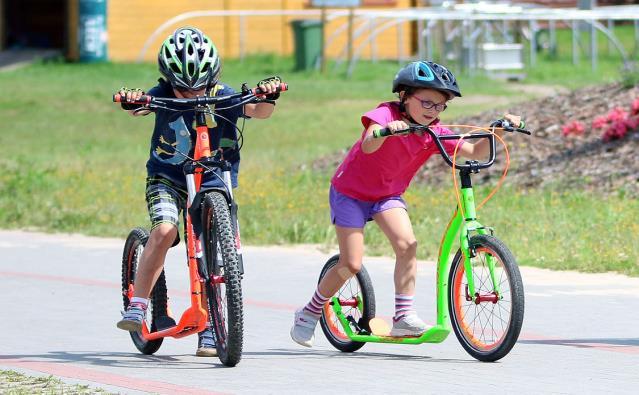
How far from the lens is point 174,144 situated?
7773 mm

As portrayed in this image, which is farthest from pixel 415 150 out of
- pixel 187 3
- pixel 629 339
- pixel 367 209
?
pixel 187 3

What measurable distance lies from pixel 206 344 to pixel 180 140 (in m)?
1.04

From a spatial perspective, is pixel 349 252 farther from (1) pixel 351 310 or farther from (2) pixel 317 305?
(1) pixel 351 310

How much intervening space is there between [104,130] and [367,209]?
57.2 ft

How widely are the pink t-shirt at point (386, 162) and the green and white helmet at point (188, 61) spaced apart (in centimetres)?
83

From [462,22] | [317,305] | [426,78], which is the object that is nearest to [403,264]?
[317,305]

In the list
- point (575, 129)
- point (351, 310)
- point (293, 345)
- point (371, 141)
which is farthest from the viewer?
point (575, 129)

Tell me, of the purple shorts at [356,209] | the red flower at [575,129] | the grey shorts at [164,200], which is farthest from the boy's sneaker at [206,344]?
the red flower at [575,129]

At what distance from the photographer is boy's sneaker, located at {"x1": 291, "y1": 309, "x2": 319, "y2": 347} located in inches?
316

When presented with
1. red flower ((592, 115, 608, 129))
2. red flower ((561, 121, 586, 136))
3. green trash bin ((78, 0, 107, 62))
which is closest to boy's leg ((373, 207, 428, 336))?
red flower ((592, 115, 608, 129))

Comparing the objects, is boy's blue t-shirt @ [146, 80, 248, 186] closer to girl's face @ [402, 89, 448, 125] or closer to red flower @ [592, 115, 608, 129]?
girl's face @ [402, 89, 448, 125]

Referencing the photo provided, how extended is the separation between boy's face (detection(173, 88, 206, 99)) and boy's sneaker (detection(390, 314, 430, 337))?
153 centimetres

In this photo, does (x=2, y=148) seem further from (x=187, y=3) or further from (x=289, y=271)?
(x=187, y=3)

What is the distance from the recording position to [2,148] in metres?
22.6
